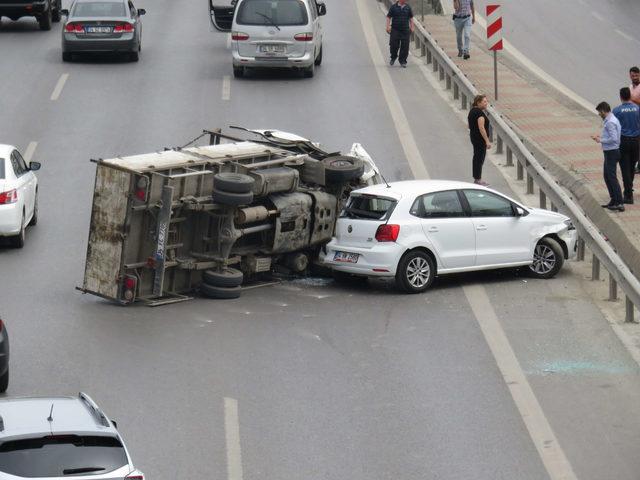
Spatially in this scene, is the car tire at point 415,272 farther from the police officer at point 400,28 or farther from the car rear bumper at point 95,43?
the car rear bumper at point 95,43

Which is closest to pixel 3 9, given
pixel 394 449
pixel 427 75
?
pixel 427 75

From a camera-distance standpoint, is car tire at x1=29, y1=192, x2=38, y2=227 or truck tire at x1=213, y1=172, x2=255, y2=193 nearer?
truck tire at x1=213, y1=172, x2=255, y2=193

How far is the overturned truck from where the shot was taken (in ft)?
59.4

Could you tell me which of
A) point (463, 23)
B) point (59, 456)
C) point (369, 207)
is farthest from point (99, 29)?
point (59, 456)

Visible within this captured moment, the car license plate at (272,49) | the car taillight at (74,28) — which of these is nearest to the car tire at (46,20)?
the car taillight at (74,28)

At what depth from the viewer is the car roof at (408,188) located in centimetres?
1939

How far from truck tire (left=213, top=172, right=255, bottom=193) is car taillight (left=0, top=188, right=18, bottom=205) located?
3.77m

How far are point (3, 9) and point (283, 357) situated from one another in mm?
23669

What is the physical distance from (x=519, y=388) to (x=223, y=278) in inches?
193

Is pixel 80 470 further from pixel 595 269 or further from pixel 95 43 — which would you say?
pixel 95 43

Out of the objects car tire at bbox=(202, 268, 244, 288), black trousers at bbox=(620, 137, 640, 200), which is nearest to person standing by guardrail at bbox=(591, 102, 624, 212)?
black trousers at bbox=(620, 137, 640, 200)

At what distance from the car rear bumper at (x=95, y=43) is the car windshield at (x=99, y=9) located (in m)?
0.52

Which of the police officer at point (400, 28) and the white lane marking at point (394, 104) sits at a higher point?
the police officer at point (400, 28)

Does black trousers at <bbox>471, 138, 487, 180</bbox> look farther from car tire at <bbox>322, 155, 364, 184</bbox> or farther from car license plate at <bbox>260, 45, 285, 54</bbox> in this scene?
car license plate at <bbox>260, 45, 285, 54</bbox>
